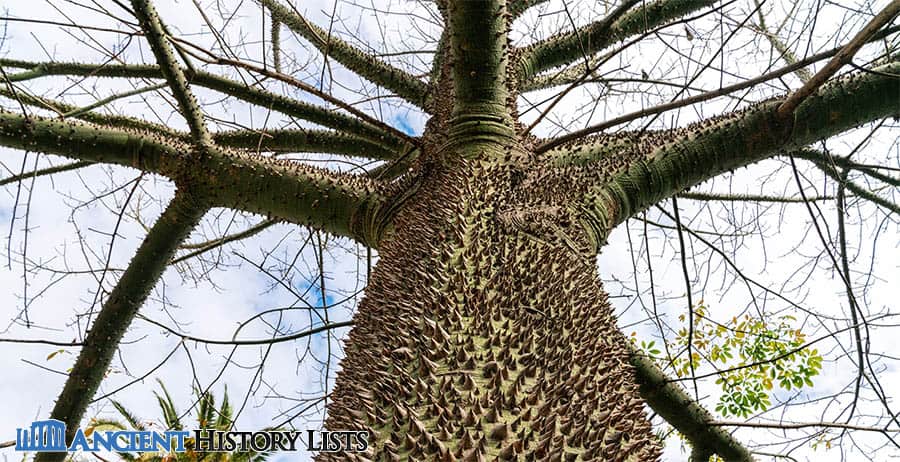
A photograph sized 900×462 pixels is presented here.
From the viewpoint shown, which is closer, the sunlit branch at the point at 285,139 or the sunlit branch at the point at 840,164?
the sunlit branch at the point at 840,164

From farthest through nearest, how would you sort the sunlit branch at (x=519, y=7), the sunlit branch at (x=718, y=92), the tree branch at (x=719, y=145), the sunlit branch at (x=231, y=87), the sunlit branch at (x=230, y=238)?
the sunlit branch at (x=519, y=7) → the sunlit branch at (x=230, y=238) → the sunlit branch at (x=231, y=87) → the tree branch at (x=719, y=145) → the sunlit branch at (x=718, y=92)

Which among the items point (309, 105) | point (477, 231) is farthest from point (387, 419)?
point (309, 105)

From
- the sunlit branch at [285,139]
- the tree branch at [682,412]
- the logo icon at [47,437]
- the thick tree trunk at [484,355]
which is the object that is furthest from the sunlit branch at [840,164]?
the logo icon at [47,437]

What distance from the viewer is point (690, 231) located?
11.4ft

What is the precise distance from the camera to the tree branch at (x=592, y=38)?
3.45 m

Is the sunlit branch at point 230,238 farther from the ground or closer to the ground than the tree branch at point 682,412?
farther from the ground

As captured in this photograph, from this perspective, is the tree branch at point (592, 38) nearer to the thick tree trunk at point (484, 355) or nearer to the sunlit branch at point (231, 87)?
the sunlit branch at point (231, 87)

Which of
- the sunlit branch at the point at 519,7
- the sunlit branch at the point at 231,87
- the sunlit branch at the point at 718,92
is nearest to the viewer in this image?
the sunlit branch at the point at 718,92

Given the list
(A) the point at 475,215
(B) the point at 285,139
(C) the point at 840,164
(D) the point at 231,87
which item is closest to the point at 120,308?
(D) the point at 231,87

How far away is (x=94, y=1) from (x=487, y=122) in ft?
4.68

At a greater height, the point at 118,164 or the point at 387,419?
the point at 118,164

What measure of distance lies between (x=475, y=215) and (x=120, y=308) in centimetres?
180

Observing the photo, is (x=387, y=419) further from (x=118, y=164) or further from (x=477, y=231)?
(x=118, y=164)

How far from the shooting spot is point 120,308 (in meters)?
2.58
